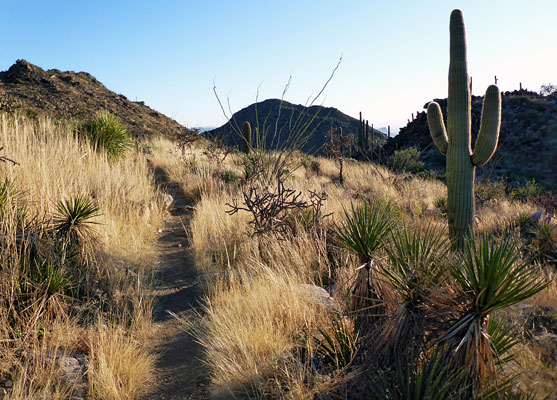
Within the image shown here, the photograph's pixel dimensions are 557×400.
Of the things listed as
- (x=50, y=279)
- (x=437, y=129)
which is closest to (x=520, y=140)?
(x=437, y=129)

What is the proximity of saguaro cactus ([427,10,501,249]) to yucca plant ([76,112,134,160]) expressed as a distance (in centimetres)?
775

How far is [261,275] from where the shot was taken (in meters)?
4.32

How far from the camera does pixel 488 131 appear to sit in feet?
19.3

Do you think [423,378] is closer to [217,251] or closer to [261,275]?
[261,275]

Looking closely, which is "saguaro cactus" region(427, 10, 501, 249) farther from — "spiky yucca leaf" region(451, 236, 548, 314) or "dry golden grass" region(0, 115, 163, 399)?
"dry golden grass" region(0, 115, 163, 399)

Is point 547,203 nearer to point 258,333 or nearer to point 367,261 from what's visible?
point 367,261

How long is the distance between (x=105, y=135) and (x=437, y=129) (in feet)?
26.0

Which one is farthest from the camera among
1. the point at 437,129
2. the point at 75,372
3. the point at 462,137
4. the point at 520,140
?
the point at 520,140

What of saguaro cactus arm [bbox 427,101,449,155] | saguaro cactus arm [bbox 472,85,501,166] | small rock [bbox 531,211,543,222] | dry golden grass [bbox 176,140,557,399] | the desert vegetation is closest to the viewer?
the desert vegetation

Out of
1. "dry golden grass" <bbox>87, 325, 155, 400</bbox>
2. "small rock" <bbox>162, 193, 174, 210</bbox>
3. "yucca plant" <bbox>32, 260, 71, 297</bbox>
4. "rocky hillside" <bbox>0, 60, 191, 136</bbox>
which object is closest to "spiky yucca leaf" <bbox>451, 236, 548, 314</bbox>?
"dry golden grass" <bbox>87, 325, 155, 400</bbox>

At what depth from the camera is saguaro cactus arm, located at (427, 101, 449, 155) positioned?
684 cm

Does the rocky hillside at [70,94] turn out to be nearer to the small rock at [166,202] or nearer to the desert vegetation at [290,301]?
the small rock at [166,202]

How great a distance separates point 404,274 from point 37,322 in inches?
116

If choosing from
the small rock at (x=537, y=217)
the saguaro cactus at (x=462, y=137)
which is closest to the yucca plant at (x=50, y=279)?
the saguaro cactus at (x=462, y=137)
